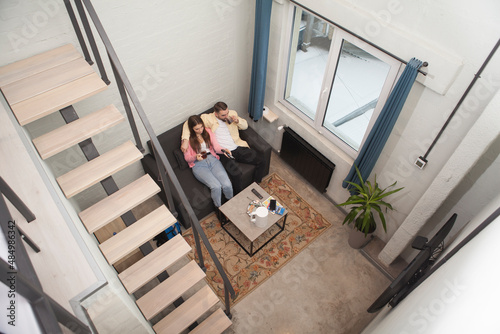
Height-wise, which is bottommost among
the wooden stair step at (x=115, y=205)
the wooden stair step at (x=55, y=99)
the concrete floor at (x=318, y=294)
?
the concrete floor at (x=318, y=294)

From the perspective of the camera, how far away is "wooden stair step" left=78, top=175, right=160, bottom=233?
2523mm

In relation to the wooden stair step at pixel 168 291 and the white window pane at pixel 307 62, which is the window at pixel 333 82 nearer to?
the white window pane at pixel 307 62

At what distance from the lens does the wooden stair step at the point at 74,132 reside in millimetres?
2498

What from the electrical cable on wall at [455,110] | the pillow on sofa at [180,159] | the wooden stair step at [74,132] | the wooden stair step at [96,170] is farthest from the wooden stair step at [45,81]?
the electrical cable on wall at [455,110]

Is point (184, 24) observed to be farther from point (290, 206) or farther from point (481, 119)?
point (481, 119)

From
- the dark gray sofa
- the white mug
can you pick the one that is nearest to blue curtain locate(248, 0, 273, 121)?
the dark gray sofa

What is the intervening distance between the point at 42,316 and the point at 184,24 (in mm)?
3213

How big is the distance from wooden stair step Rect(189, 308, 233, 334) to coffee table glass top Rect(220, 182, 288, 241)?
0.87 m

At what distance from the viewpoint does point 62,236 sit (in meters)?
2.03

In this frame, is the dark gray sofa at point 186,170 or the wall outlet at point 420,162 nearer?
the wall outlet at point 420,162

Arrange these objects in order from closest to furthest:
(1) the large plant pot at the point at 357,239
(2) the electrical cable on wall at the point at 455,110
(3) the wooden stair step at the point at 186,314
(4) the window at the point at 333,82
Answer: (2) the electrical cable on wall at the point at 455,110 → (3) the wooden stair step at the point at 186,314 → (4) the window at the point at 333,82 → (1) the large plant pot at the point at 357,239

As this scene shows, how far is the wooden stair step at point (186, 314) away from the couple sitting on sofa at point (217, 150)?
4.57 feet

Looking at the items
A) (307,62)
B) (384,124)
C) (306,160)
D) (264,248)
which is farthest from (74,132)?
(307,62)

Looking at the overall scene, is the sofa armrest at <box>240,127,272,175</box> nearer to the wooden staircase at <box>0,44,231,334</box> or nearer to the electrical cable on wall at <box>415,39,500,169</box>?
the electrical cable on wall at <box>415,39,500,169</box>
